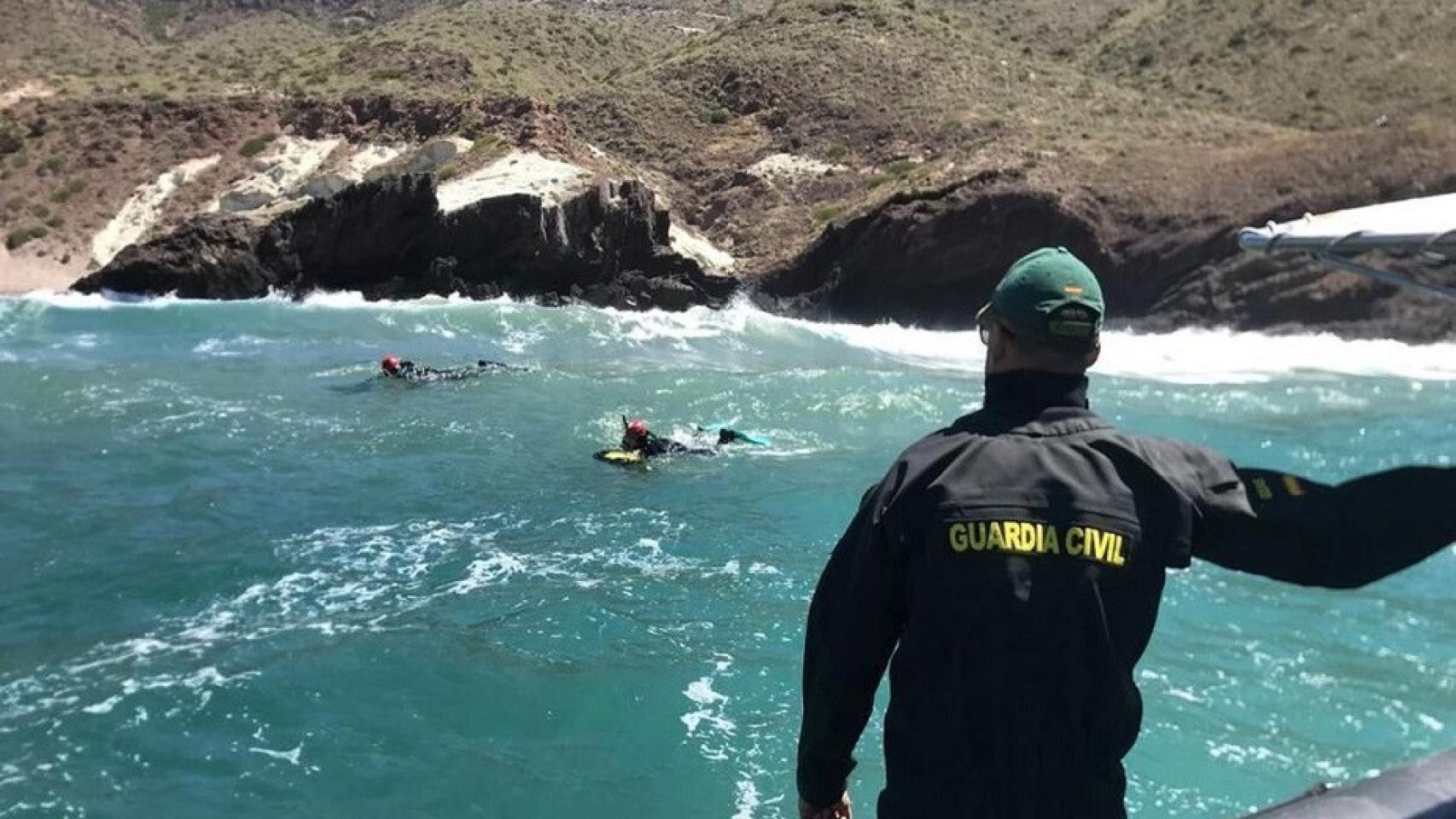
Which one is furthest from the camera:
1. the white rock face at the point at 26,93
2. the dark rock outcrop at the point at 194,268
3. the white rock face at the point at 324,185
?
the white rock face at the point at 26,93

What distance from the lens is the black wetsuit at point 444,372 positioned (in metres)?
19.5

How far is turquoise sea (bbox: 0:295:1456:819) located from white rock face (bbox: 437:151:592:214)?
1602cm

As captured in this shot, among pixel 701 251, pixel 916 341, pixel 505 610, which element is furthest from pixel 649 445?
pixel 701 251

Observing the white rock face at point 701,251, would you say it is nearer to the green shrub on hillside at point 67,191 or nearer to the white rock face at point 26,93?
the green shrub on hillside at point 67,191

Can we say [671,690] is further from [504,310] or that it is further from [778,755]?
[504,310]

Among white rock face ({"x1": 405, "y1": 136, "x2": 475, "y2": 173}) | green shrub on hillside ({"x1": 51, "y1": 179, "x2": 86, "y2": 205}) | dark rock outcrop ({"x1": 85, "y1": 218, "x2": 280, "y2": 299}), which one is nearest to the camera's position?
dark rock outcrop ({"x1": 85, "y1": 218, "x2": 280, "y2": 299})

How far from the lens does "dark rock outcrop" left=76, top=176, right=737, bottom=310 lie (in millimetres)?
34188

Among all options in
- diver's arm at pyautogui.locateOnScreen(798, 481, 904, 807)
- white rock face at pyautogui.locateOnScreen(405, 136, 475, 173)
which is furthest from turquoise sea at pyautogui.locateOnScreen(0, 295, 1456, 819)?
white rock face at pyautogui.locateOnScreen(405, 136, 475, 173)

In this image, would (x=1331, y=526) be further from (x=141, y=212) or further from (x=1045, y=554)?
(x=141, y=212)

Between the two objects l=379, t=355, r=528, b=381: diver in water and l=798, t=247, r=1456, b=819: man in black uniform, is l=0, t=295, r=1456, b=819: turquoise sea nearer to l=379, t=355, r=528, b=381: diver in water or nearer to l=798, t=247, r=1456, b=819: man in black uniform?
l=379, t=355, r=528, b=381: diver in water

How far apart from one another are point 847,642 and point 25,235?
4588 cm

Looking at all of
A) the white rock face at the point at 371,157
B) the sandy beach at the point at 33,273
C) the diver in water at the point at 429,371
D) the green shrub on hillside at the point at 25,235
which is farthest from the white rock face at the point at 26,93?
the diver in water at the point at 429,371

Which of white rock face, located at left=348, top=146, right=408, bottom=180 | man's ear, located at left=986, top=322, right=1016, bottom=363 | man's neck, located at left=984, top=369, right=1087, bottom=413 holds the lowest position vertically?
man's neck, located at left=984, top=369, right=1087, bottom=413

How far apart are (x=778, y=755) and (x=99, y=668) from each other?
4554 millimetres
